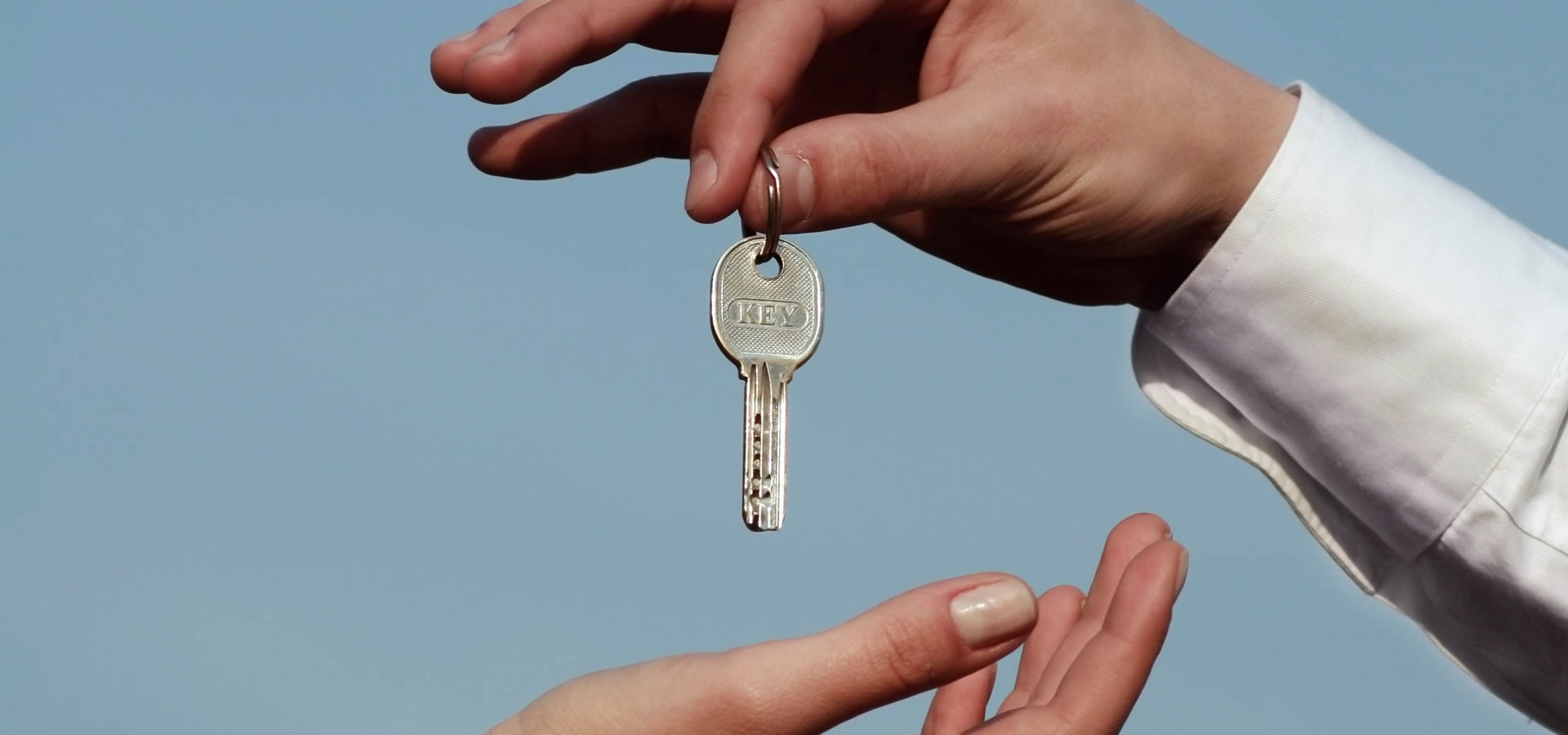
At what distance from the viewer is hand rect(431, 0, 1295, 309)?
246 cm

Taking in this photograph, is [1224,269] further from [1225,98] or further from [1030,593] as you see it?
[1030,593]

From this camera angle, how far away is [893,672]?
2139mm

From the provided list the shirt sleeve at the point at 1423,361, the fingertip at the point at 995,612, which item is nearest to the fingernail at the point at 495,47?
the fingertip at the point at 995,612

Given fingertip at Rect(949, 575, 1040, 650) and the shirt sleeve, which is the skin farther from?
the shirt sleeve

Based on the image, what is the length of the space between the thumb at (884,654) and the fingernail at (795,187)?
0.64m

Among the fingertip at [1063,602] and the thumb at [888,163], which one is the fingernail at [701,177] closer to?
the thumb at [888,163]

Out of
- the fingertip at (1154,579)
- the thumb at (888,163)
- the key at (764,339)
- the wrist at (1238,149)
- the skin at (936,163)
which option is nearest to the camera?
the skin at (936,163)

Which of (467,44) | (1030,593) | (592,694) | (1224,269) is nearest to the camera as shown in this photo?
(1030,593)

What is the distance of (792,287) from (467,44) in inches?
27.9

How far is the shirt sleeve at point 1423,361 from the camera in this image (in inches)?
120

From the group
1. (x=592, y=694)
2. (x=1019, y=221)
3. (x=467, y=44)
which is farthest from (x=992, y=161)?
(x=592, y=694)

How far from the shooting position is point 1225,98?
3.03 meters

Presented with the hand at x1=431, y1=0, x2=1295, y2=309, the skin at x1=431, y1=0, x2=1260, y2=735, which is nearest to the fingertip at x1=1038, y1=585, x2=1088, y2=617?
the skin at x1=431, y1=0, x2=1260, y2=735

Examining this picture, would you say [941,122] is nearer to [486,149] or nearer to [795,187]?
[795,187]
